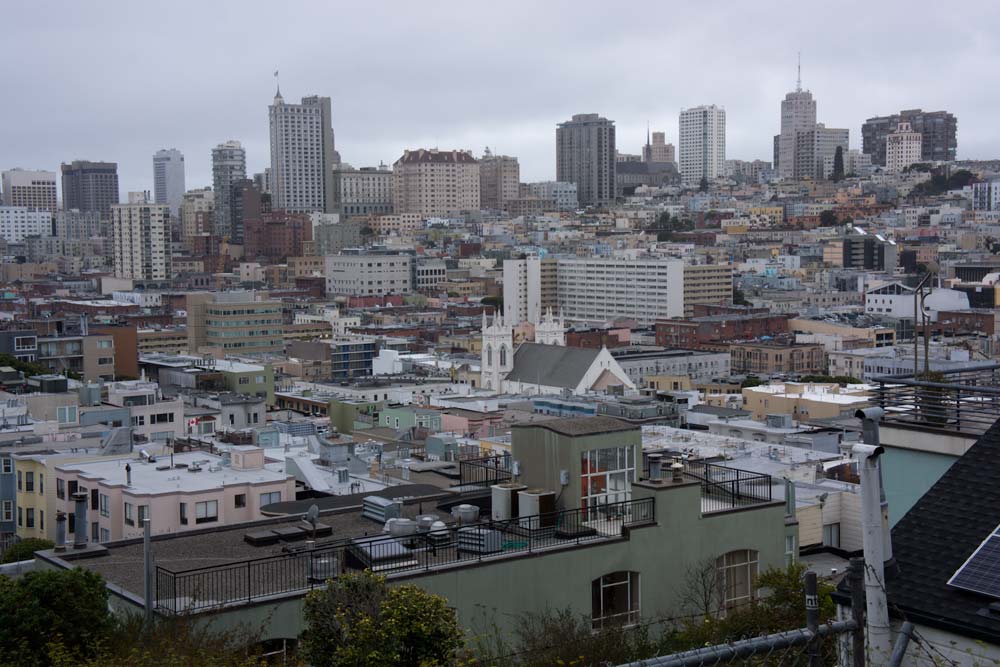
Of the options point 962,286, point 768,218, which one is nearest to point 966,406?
point 962,286

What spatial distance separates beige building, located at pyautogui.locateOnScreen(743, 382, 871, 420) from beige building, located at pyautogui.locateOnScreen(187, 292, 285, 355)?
38459mm

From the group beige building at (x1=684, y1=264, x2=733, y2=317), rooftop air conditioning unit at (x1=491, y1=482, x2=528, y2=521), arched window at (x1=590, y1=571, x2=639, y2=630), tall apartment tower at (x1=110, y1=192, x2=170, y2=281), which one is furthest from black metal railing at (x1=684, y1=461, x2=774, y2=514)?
tall apartment tower at (x1=110, y1=192, x2=170, y2=281)

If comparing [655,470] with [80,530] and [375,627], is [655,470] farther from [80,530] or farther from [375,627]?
[80,530]

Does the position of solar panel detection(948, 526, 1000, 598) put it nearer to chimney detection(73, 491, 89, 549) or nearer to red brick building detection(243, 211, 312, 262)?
chimney detection(73, 491, 89, 549)

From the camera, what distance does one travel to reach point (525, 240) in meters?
168

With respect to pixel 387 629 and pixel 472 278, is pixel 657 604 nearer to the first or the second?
pixel 387 629

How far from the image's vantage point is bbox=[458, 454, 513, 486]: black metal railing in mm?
13109

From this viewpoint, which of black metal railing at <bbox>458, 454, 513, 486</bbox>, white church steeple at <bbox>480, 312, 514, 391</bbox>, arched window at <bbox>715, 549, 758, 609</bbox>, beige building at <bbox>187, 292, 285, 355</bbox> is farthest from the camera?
beige building at <bbox>187, 292, 285, 355</bbox>

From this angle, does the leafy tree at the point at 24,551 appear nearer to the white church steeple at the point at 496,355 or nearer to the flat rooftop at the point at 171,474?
the flat rooftop at the point at 171,474

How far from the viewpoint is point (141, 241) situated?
147 meters

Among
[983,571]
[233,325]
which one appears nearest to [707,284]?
[233,325]

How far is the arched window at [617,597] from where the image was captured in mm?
10656

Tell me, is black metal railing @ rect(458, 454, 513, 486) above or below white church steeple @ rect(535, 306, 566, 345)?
above

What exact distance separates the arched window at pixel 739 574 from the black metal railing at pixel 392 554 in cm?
96
